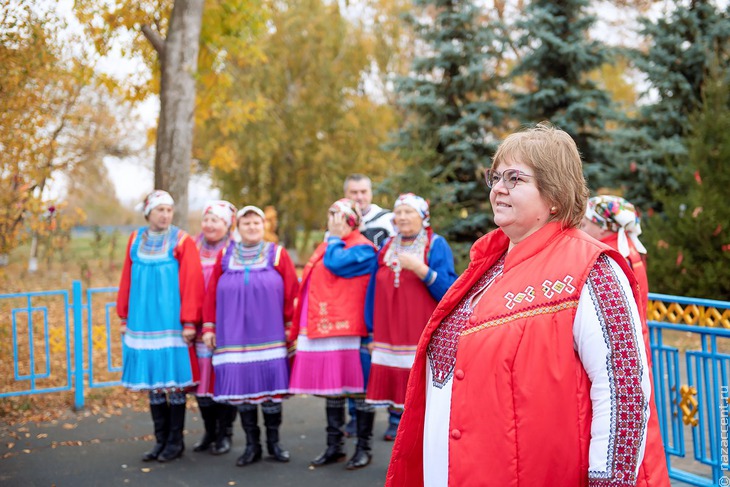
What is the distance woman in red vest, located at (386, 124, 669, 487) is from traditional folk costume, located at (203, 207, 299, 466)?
3152mm

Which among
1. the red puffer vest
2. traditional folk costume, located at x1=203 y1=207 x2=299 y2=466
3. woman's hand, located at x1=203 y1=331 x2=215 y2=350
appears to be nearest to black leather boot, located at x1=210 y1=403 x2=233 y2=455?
traditional folk costume, located at x1=203 y1=207 x2=299 y2=466

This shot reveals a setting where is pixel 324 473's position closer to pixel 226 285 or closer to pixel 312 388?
pixel 312 388

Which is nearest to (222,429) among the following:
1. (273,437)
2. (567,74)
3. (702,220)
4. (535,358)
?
(273,437)

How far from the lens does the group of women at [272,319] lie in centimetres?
518

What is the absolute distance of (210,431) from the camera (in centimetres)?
584

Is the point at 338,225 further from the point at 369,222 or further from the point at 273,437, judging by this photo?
the point at 273,437

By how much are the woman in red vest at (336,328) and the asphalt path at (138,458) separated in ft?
0.93

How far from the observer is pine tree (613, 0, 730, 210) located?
485 inches

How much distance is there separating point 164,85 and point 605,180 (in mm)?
7852

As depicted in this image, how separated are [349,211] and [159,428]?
2.32 m

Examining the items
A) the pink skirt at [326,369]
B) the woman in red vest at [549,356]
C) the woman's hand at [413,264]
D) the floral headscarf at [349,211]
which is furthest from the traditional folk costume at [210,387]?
the woman in red vest at [549,356]

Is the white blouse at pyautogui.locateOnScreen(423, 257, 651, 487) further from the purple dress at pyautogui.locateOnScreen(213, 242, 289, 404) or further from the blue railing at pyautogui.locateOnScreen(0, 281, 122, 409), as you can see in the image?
the blue railing at pyautogui.locateOnScreen(0, 281, 122, 409)

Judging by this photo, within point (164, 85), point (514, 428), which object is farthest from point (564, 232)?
point (164, 85)

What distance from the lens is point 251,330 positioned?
5.36m
